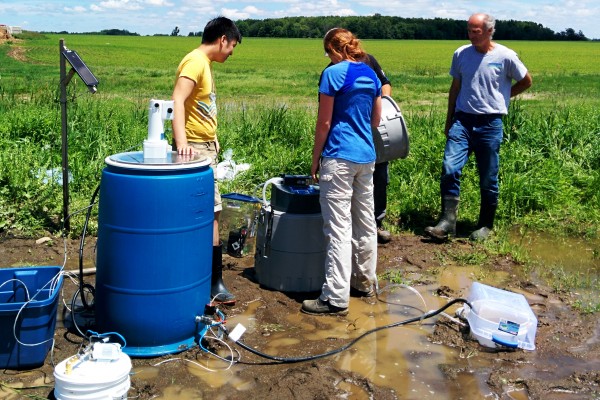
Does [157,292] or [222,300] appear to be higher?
[157,292]

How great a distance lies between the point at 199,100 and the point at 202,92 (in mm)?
58

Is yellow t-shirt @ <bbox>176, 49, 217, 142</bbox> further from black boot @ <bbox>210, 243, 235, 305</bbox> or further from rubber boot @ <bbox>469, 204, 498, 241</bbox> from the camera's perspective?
rubber boot @ <bbox>469, 204, 498, 241</bbox>

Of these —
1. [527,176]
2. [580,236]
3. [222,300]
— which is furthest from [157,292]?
[527,176]

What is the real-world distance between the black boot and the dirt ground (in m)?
0.09

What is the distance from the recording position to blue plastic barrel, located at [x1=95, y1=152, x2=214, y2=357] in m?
3.60

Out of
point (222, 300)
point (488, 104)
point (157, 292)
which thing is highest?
point (488, 104)

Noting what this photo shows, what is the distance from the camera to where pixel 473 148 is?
627 centimetres

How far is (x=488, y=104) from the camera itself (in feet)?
19.8

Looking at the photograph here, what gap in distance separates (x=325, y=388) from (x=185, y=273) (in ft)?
3.27

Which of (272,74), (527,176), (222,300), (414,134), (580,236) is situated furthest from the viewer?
(272,74)

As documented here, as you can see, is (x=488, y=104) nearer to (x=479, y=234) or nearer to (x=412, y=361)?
(x=479, y=234)

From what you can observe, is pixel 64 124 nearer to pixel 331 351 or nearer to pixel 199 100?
pixel 199 100

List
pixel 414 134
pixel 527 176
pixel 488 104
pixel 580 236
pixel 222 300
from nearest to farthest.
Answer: pixel 222 300 < pixel 488 104 < pixel 580 236 < pixel 527 176 < pixel 414 134

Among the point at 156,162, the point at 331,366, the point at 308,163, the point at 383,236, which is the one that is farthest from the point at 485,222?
the point at 156,162
